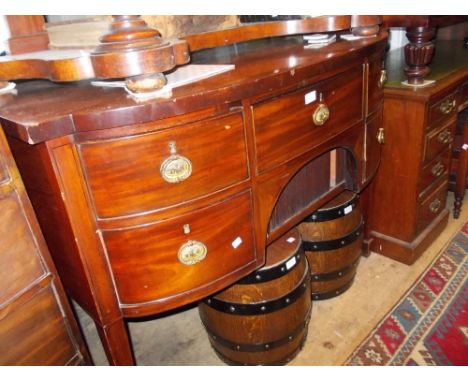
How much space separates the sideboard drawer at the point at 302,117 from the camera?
103 cm

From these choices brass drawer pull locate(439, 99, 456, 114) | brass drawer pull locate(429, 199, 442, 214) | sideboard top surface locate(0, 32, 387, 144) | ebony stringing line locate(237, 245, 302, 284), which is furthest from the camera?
brass drawer pull locate(429, 199, 442, 214)

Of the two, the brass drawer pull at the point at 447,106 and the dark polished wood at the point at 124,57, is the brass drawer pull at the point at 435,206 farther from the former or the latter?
the dark polished wood at the point at 124,57

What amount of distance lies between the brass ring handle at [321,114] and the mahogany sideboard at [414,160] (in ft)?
2.64

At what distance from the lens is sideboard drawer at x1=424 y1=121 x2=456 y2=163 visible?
75.9 inches

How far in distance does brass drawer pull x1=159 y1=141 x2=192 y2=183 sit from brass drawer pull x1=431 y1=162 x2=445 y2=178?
1.59 meters

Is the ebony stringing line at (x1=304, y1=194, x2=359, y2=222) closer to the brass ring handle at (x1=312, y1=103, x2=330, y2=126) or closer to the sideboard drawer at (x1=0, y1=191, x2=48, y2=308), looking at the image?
the brass ring handle at (x1=312, y1=103, x2=330, y2=126)

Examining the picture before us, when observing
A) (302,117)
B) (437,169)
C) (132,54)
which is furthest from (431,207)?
(132,54)

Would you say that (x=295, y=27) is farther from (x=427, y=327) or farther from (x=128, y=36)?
(x=427, y=327)

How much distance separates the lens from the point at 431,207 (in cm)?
216

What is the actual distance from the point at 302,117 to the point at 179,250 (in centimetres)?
49

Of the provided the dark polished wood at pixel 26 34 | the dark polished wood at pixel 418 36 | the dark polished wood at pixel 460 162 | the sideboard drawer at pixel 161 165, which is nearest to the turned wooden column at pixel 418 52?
the dark polished wood at pixel 418 36

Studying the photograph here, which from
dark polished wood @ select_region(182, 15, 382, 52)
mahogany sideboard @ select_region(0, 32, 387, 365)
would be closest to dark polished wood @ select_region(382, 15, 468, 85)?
dark polished wood @ select_region(182, 15, 382, 52)
